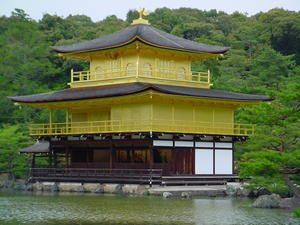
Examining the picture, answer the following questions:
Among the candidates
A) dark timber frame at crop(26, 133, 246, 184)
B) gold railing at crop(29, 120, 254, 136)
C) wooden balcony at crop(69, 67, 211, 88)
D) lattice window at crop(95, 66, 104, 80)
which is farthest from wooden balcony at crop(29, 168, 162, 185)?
lattice window at crop(95, 66, 104, 80)

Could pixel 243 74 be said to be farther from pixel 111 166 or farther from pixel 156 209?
pixel 156 209

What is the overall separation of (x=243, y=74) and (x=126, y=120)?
1020 inches

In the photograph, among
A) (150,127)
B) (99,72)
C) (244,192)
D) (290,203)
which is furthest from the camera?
(99,72)

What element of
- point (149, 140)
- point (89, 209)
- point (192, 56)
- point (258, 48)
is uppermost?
point (258, 48)

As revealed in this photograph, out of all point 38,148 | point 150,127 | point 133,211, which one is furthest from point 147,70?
point 133,211

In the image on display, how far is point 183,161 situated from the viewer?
42.8 m

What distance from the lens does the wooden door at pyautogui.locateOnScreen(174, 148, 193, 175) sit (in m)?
42.6

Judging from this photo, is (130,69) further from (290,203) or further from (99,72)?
(290,203)

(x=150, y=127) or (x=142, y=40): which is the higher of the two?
(x=142, y=40)

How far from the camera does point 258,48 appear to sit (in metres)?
75.3

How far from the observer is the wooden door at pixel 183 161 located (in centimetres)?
4262

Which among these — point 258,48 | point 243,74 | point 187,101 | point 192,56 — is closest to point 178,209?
point 187,101

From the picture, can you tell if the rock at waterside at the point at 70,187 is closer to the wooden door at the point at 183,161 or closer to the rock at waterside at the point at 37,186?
the rock at waterside at the point at 37,186

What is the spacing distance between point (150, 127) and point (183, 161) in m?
3.79
